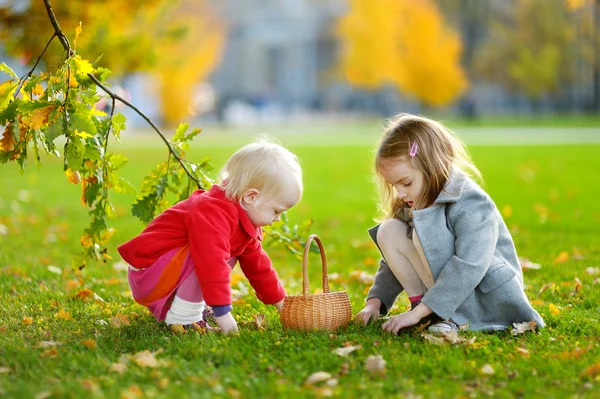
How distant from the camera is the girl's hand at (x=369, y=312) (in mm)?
4422

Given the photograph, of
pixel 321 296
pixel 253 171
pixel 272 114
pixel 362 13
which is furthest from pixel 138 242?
pixel 272 114

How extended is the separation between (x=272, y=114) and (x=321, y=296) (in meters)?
49.6

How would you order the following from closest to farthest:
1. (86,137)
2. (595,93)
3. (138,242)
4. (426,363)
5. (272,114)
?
1. (426,363)
2. (138,242)
3. (86,137)
4. (595,93)
5. (272,114)

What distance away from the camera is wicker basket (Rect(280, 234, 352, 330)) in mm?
4129

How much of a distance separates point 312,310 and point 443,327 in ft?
2.05

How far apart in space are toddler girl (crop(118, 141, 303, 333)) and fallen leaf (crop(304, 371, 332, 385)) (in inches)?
31.0

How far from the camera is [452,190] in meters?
4.23

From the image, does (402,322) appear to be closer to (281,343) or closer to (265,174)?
(281,343)

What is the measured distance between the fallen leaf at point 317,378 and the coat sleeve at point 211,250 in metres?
0.79

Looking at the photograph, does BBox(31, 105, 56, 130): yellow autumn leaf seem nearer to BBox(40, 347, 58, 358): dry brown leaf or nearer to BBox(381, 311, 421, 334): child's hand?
BBox(40, 347, 58, 358): dry brown leaf

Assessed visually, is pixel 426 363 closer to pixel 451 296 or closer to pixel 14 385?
pixel 451 296

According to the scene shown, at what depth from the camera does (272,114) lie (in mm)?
53406

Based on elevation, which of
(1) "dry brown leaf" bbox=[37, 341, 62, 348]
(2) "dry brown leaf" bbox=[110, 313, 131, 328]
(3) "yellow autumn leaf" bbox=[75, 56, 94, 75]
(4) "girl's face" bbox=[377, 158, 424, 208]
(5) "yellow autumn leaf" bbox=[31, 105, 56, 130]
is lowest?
(2) "dry brown leaf" bbox=[110, 313, 131, 328]

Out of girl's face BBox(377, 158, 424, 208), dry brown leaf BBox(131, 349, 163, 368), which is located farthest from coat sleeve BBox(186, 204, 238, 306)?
girl's face BBox(377, 158, 424, 208)
